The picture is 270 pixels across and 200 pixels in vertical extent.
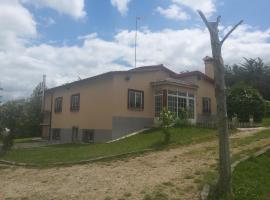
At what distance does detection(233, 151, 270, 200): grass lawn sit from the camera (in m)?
7.66

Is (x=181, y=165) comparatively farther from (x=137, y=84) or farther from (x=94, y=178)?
(x=137, y=84)

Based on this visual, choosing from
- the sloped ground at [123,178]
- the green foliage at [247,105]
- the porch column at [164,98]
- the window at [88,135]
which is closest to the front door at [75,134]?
the window at [88,135]

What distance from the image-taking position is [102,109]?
77.7 ft

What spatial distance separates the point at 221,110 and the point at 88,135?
18.5 meters

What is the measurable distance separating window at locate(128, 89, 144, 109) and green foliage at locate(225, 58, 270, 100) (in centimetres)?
2161

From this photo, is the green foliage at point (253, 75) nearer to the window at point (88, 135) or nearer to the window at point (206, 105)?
the window at point (206, 105)

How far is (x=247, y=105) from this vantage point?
2734cm

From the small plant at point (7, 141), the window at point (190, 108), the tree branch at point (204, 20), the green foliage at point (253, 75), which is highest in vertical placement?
the green foliage at point (253, 75)

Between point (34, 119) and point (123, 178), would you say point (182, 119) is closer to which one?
point (123, 178)

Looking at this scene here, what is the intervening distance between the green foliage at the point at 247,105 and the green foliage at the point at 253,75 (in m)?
14.2

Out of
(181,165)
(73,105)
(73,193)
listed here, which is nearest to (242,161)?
(181,165)

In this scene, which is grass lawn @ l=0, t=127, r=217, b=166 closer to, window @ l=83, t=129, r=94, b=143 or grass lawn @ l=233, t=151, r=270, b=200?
window @ l=83, t=129, r=94, b=143

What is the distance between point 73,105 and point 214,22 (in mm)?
21198

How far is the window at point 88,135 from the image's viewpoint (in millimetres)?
24641
